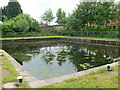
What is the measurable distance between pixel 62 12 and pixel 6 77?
106ft

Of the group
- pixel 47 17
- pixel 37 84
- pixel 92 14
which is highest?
pixel 47 17

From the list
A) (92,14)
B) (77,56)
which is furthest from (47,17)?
(77,56)

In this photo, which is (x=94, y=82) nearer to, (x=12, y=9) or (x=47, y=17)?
(x=47, y=17)

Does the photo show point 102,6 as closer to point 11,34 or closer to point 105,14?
point 105,14

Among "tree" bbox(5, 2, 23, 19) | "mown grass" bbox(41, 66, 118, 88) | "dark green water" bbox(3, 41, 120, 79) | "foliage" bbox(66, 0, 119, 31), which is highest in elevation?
"tree" bbox(5, 2, 23, 19)

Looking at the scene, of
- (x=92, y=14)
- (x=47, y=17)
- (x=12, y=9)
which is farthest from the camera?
(x=12, y=9)

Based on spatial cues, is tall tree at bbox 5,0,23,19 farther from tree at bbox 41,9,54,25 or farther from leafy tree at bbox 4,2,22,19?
tree at bbox 41,9,54,25

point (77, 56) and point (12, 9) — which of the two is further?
point (12, 9)

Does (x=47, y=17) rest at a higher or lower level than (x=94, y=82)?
higher

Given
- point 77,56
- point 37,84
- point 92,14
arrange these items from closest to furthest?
point 37,84, point 77,56, point 92,14

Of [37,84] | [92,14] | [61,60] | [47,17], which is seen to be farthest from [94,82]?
[47,17]

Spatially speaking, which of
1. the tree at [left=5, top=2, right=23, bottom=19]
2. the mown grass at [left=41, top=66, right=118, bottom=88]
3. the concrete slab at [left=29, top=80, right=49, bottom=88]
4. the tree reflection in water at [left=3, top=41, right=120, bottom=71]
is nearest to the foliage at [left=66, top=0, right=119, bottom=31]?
the tree reflection in water at [left=3, top=41, right=120, bottom=71]

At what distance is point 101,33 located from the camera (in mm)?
17172

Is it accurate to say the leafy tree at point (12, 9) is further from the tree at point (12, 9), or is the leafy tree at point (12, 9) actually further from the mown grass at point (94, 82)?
the mown grass at point (94, 82)
